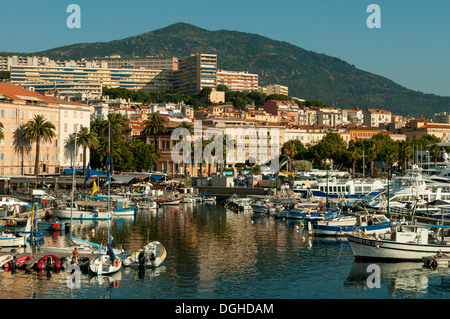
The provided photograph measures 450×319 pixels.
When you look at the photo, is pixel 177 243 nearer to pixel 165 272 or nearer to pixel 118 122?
pixel 165 272

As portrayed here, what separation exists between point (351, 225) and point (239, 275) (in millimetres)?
23758

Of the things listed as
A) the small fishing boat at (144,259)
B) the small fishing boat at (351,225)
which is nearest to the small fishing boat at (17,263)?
the small fishing boat at (144,259)

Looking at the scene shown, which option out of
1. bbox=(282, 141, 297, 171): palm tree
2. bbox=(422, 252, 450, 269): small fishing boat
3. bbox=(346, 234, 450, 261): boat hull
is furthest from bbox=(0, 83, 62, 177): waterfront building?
bbox=(422, 252, 450, 269): small fishing boat

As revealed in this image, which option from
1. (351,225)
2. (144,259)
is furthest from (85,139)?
(144,259)

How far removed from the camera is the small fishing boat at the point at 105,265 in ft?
146

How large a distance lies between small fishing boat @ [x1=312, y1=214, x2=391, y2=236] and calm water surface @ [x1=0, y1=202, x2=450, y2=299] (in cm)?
159

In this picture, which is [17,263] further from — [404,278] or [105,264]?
[404,278]

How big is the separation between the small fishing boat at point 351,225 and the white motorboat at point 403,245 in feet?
20.0

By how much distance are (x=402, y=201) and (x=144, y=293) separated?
2019 inches

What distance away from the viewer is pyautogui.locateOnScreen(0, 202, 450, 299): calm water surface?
40.5 metres

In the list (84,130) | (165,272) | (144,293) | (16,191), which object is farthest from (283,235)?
(84,130)

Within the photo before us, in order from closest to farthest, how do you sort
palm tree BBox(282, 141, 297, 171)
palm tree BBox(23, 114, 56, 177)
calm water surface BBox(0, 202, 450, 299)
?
calm water surface BBox(0, 202, 450, 299) → palm tree BBox(23, 114, 56, 177) → palm tree BBox(282, 141, 297, 171)

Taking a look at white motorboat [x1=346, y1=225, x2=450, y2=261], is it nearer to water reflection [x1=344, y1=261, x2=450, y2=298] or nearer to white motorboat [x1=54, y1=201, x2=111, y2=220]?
water reflection [x1=344, y1=261, x2=450, y2=298]

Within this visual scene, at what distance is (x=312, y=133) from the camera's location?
617 ft
